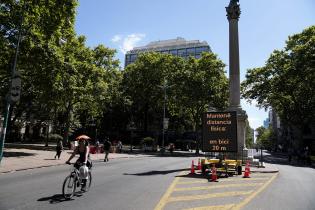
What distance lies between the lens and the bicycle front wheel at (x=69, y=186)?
9.78 m

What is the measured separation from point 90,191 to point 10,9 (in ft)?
63.6

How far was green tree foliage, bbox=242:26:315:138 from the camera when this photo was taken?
44.9m

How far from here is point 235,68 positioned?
27531 millimetres

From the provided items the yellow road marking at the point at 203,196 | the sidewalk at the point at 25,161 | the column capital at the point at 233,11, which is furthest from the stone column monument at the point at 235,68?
the yellow road marking at the point at 203,196

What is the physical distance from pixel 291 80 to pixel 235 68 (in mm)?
27568

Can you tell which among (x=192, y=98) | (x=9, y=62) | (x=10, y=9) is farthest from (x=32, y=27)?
(x=192, y=98)

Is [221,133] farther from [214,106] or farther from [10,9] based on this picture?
[214,106]

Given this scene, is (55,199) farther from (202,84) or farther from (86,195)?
(202,84)

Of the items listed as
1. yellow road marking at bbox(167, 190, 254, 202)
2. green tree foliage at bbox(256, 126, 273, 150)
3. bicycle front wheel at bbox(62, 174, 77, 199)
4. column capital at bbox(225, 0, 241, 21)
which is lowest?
yellow road marking at bbox(167, 190, 254, 202)

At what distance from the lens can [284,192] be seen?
40.0 ft

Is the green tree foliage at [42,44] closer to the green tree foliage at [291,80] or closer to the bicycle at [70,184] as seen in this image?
the bicycle at [70,184]

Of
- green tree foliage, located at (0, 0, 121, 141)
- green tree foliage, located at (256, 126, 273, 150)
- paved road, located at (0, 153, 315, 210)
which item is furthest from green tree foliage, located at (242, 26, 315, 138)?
green tree foliage, located at (256, 126, 273, 150)

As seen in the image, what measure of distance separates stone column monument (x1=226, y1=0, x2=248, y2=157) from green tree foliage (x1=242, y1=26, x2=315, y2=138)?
773 inches

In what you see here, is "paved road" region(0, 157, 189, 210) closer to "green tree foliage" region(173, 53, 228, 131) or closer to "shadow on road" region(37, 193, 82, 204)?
"shadow on road" region(37, 193, 82, 204)
